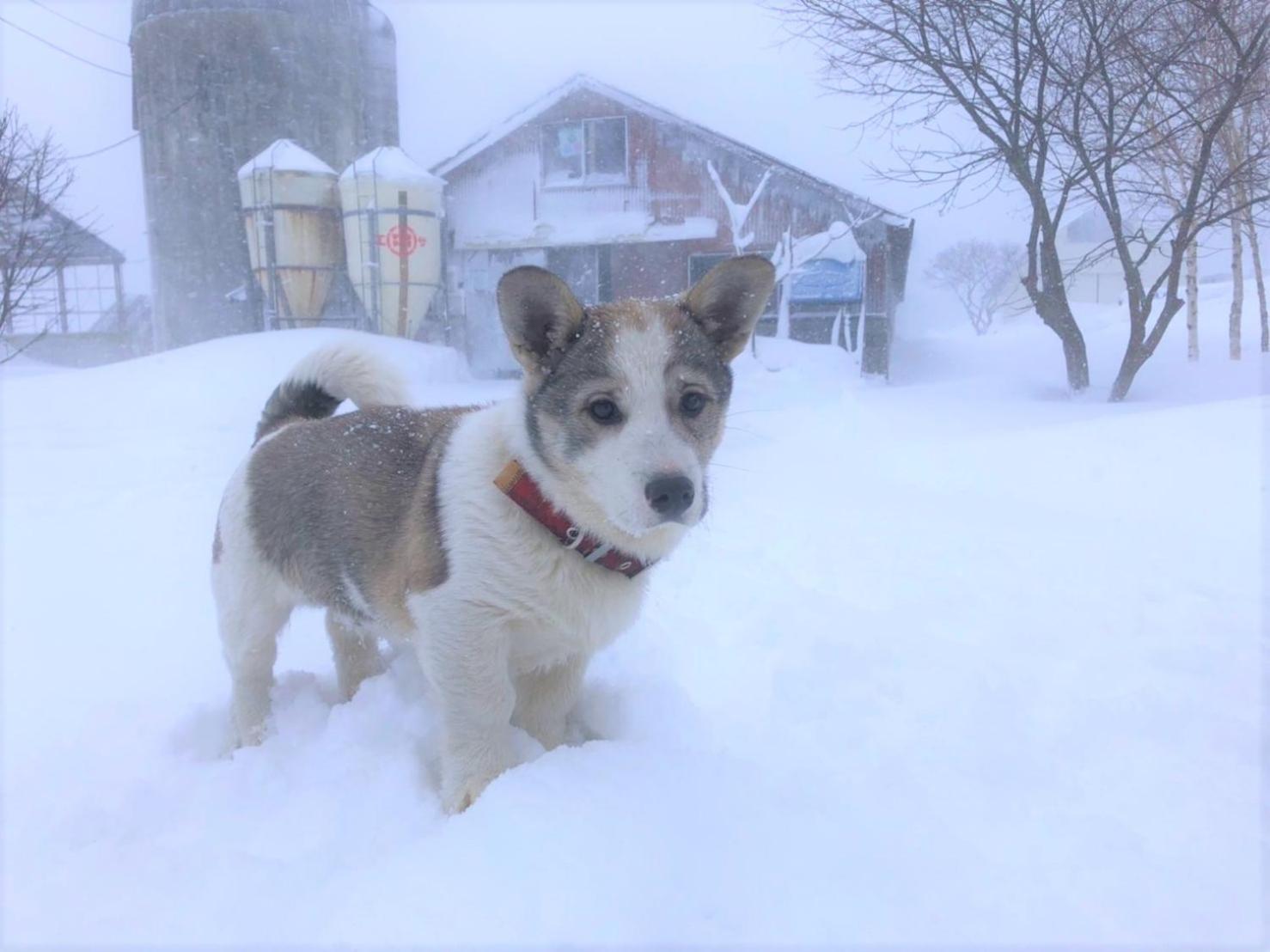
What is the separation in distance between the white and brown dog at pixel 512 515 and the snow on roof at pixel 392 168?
12859 mm

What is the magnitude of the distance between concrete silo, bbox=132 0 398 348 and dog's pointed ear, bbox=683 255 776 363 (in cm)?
1685

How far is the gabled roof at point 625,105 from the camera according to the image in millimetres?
13922

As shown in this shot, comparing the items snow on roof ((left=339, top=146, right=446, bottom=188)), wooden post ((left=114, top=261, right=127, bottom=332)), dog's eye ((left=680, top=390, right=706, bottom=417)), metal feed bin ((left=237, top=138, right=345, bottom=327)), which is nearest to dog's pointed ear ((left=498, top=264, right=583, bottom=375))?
dog's eye ((left=680, top=390, right=706, bottom=417))

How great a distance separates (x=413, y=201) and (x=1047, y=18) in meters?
10.4

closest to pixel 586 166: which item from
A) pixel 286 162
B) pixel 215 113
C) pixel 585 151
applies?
pixel 585 151

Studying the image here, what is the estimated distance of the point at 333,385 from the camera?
3541 mm

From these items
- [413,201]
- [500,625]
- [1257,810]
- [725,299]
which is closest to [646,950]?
[500,625]

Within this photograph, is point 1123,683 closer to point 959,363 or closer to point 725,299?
point 725,299

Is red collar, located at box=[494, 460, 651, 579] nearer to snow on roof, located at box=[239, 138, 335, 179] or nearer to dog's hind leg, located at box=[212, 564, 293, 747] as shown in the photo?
dog's hind leg, located at box=[212, 564, 293, 747]

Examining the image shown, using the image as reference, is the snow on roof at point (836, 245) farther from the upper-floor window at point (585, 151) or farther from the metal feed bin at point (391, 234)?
the metal feed bin at point (391, 234)

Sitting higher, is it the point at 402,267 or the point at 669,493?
the point at 402,267

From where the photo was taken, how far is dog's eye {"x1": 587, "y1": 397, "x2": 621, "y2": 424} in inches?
91.7

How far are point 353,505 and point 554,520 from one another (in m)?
0.88

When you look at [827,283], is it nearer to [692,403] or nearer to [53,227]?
[692,403]
